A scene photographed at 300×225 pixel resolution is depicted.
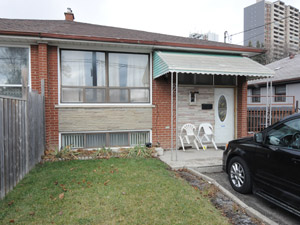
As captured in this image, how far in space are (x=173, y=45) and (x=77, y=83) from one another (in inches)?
135

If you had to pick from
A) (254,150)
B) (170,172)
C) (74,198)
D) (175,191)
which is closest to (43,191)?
(74,198)

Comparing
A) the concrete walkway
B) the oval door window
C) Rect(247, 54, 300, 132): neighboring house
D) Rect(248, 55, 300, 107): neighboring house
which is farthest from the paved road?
Rect(248, 55, 300, 107): neighboring house

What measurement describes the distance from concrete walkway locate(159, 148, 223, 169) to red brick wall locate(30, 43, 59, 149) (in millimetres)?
3474

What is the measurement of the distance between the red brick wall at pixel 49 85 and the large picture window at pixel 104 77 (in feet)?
0.82

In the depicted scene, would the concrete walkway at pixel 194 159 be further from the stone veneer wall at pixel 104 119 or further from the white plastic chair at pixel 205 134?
the stone veneer wall at pixel 104 119

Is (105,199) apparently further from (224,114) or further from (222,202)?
(224,114)

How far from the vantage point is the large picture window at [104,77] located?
666cm

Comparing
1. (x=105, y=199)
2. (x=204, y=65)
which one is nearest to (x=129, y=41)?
(x=204, y=65)

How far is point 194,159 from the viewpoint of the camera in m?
6.12

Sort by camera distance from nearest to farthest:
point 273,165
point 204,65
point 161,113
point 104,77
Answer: point 273,165 → point 204,65 → point 104,77 → point 161,113

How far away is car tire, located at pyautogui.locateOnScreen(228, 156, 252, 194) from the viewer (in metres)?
3.92

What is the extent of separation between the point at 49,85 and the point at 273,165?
245 inches

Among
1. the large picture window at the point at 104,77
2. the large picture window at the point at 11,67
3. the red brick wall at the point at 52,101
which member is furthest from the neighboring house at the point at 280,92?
the large picture window at the point at 11,67

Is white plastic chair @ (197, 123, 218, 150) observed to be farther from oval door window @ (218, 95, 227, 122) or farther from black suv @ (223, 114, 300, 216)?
black suv @ (223, 114, 300, 216)
